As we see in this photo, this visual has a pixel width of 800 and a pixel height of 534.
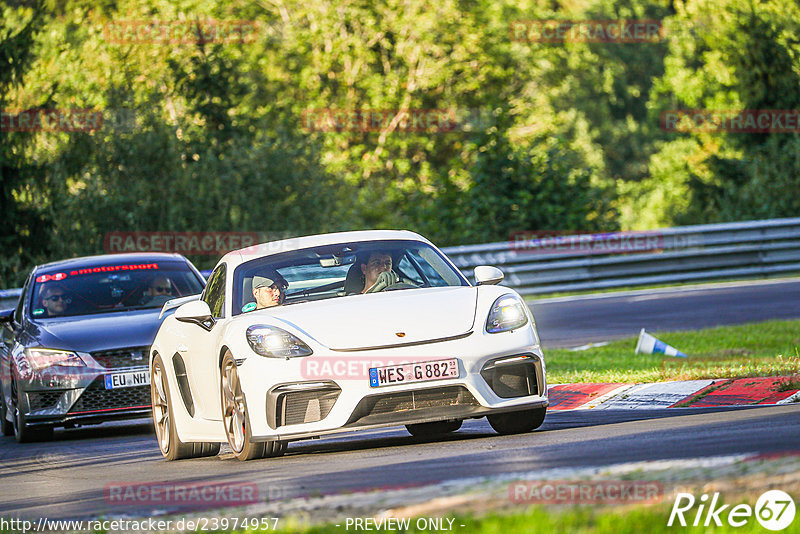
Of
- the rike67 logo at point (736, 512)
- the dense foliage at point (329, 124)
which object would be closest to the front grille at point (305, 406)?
the rike67 logo at point (736, 512)

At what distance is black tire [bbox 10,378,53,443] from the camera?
40.9 ft

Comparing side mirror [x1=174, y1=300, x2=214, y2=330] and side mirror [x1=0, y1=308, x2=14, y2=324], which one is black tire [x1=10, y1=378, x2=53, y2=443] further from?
side mirror [x1=174, y1=300, x2=214, y2=330]

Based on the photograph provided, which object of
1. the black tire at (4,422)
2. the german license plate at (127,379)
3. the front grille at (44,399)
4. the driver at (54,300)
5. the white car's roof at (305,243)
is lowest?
the black tire at (4,422)

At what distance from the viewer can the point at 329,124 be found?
1796 inches

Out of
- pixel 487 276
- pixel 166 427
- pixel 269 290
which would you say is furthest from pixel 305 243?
pixel 166 427

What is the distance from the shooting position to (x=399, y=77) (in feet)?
150

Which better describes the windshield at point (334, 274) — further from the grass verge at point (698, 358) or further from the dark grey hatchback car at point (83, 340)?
the dark grey hatchback car at point (83, 340)

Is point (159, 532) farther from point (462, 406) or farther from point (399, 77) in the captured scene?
point (399, 77)

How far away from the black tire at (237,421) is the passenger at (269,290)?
55 cm

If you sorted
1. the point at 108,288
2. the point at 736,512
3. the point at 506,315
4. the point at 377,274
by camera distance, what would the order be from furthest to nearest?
the point at 108,288, the point at 377,274, the point at 506,315, the point at 736,512

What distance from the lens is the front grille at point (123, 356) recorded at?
1220 cm

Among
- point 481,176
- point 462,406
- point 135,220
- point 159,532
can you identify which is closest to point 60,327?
point 462,406

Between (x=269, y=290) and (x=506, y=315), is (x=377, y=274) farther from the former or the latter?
(x=506, y=315)

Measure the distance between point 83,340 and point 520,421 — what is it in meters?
4.86
